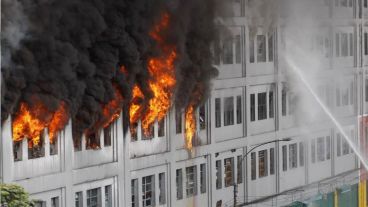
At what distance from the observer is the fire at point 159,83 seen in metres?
35.6

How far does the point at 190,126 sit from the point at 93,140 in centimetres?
633

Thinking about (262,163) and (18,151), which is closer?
(18,151)

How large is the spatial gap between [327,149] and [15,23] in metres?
25.2

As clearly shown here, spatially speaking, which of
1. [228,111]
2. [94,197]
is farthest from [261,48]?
[94,197]

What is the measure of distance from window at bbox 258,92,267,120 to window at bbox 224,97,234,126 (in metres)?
2.54

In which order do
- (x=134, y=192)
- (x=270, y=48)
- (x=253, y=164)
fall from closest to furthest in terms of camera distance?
(x=134, y=192)
(x=253, y=164)
(x=270, y=48)

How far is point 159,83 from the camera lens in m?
36.4

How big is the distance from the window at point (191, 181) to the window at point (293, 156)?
8573 mm

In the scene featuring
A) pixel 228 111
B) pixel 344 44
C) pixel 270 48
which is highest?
pixel 344 44

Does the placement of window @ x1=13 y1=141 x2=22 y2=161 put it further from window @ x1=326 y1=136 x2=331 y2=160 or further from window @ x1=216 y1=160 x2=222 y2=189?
window @ x1=326 y1=136 x2=331 y2=160

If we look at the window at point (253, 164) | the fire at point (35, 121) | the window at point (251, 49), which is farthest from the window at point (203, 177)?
the fire at point (35, 121)

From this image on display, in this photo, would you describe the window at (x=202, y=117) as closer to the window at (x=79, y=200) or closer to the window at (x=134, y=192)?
the window at (x=134, y=192)

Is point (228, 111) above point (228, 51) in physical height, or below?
below

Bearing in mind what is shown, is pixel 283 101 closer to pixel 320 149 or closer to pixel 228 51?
pixel 320 149
